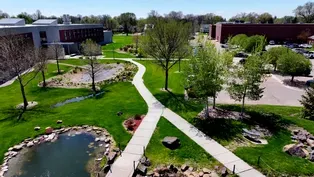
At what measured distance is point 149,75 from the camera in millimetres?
35281

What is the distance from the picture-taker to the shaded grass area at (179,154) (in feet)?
45.3

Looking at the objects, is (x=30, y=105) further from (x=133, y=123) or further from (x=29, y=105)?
(x=133, y=123)

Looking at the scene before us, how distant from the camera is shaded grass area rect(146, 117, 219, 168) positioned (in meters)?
13.8

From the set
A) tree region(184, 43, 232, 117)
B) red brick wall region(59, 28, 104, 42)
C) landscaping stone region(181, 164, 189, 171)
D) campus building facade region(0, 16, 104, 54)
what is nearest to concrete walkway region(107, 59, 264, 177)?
landscaping stone region(181, 164, 189, 171)

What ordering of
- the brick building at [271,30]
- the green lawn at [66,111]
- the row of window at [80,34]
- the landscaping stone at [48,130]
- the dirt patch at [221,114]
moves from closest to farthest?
1. the green lawn at [66,111]
2. the landscaping stone at [48,130]
3. the dirt patch at [221,114]
4. the row of window at [80,34]
5. the brick building at [271,30]

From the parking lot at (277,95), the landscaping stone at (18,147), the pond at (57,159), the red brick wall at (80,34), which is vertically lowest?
the pond at (57,159)

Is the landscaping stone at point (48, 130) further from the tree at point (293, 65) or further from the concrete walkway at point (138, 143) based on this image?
the tree at point (293, 65)

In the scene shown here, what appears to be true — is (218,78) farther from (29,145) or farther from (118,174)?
(29,145)

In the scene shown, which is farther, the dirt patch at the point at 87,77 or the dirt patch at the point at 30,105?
the dirt patch at the point at 87,77

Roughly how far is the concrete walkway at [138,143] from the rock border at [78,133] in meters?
0.61

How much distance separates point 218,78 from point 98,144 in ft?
32.4

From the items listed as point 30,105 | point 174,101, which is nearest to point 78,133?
point 30,105

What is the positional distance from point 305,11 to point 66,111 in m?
129

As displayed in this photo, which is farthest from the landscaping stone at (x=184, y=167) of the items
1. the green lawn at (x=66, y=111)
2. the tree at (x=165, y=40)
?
the tree at (x=165, y=40)
